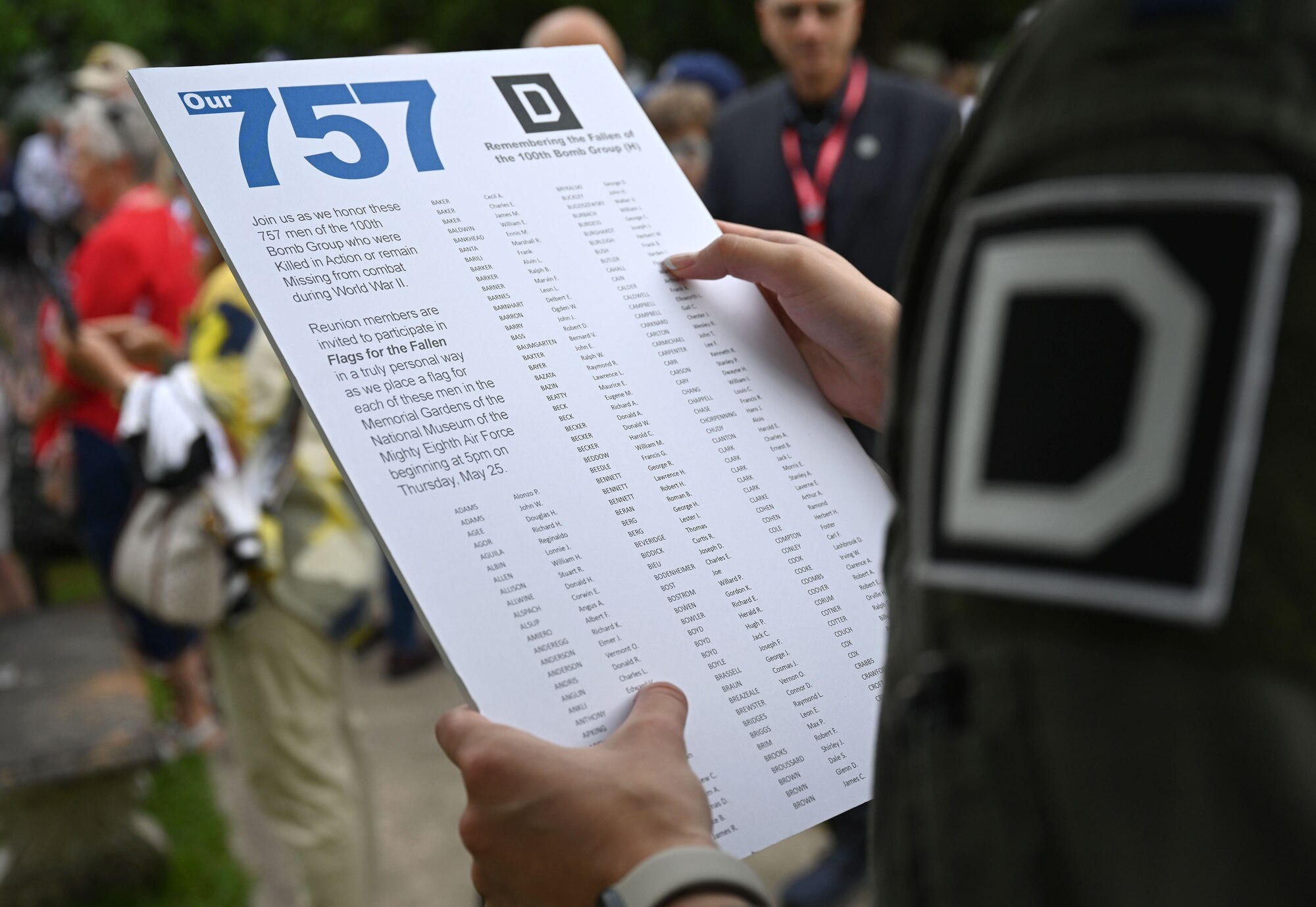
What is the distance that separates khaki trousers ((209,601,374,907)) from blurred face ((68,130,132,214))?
2.03 metres

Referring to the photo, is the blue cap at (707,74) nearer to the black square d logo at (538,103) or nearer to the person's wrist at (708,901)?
the black square d logo at (538,103)

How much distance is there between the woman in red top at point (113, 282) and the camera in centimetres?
390

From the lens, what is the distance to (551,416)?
1157 millimetres

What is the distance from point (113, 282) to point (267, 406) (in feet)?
5.28

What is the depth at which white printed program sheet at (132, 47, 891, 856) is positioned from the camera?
1042mm

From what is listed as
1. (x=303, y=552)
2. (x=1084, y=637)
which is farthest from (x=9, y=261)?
(x=1084, y=637)

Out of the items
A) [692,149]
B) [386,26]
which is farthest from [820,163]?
[386,26]

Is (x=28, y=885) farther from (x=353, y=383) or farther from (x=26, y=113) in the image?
(x=26, y=113)

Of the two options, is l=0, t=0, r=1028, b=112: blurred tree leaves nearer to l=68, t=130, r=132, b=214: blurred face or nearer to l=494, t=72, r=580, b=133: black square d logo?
l=68, t=130, r=132, b=214: blurred face

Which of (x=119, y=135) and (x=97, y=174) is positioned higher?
(x=119, y=135)

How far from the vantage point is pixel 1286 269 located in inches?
19.9

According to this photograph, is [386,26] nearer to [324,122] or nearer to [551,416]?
[324,122]

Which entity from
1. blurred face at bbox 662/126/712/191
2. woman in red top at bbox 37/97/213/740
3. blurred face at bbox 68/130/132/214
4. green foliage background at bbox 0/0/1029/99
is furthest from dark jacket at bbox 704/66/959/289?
green foliage background at bbox 0/0/1029/99

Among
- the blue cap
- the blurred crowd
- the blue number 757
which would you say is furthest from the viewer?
the blue cap
